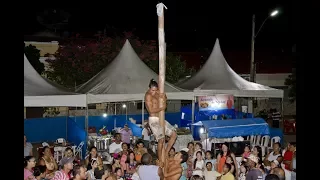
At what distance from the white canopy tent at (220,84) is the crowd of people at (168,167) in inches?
185

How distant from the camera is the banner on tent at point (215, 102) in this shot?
48.3ft

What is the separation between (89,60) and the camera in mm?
22641

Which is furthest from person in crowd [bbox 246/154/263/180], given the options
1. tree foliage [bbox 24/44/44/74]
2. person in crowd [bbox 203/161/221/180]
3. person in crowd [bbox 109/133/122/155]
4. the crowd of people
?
tree foliage [bbox 24/44/44/74]

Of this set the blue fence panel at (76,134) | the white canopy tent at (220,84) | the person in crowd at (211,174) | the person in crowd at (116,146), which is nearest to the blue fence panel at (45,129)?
the blue fence panel at (76,134)

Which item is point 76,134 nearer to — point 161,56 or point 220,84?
point 220,84

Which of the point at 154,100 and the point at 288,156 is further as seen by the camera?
the point at 288,156

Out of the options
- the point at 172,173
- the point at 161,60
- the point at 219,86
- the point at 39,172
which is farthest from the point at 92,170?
the point at 219,86

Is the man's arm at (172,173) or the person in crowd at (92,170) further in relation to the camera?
the person in crowd at (92,170)

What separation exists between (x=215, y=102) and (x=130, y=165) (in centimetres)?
641

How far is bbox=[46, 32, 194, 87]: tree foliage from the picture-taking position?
22.3m

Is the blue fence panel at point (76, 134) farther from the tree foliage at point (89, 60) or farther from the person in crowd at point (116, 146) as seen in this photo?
the tree foliage at point (89, 60)

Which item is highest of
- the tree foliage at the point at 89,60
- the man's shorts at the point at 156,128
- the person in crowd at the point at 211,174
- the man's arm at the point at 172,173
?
the tree foliage at the point at 89,60
